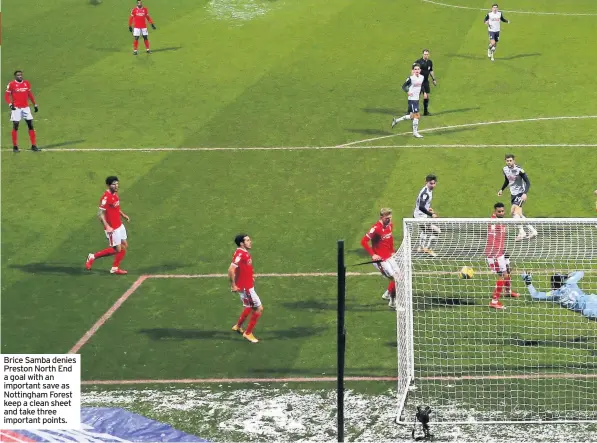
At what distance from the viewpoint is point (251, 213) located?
27844mm

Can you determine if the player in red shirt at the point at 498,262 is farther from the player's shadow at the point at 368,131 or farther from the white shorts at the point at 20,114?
the white shorts at the point at 20,114

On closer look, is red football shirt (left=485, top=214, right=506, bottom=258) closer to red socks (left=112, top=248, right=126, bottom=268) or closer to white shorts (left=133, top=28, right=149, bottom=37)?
red socks (left=112, top=248, right=126, bottom=268)

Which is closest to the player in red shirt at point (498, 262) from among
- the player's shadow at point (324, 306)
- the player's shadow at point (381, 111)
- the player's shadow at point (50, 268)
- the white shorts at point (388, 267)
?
the white shorts at point (388, 267)

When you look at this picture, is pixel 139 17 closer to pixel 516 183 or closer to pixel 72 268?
pixel 72 268

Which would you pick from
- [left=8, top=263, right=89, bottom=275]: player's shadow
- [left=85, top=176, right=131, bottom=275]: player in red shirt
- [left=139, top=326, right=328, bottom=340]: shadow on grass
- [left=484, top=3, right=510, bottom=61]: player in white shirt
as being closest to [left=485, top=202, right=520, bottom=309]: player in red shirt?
[left=139, top=326, right=328, bottom=340]: shadow on grass

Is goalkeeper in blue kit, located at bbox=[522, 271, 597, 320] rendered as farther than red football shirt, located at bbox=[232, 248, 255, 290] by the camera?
Yes

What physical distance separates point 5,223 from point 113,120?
8196 millimetres

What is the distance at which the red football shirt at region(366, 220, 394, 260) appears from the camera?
21.6 metres

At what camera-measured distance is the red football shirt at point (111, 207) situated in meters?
23.6

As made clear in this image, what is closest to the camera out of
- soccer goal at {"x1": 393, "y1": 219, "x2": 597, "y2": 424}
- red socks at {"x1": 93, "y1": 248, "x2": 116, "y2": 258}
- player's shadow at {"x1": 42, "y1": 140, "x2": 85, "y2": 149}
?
soccer goal at {"x1": 393, "y1": 219, "x2": 597, "y2": 424}

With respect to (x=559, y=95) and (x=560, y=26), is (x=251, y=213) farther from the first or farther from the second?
(x=560, y=26)

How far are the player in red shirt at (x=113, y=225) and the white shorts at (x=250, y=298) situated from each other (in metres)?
4.20

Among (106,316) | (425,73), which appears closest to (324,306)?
(106,316)

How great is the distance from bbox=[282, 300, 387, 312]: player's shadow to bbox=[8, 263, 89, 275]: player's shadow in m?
5.09
